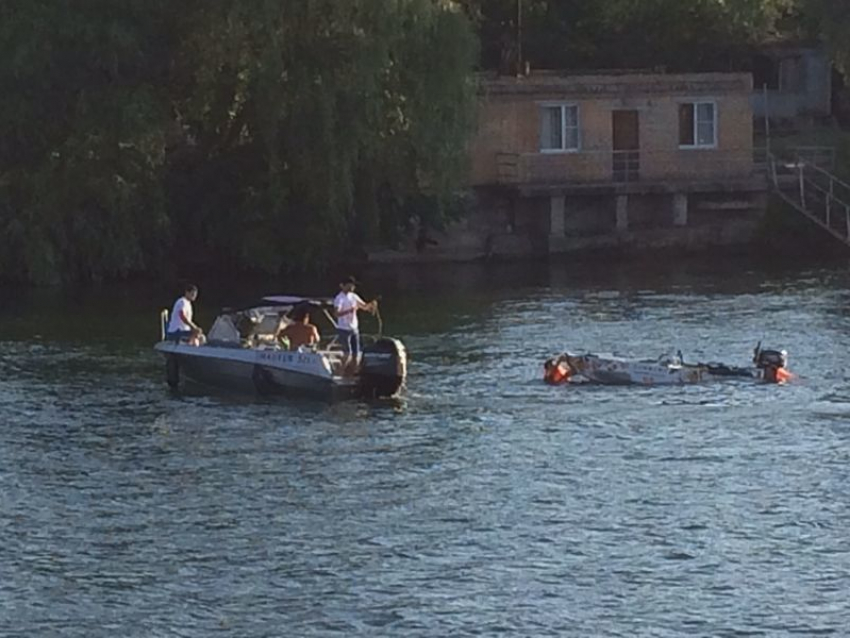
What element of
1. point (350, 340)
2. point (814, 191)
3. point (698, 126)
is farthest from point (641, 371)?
point (814, 191)

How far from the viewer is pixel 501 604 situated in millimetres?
26219

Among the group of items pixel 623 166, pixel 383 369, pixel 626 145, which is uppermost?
pixel 626 145

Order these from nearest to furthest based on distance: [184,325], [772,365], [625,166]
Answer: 1. [772,365]
2. [184,325]
3. [625,166]

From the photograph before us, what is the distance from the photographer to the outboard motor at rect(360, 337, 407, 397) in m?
39.6

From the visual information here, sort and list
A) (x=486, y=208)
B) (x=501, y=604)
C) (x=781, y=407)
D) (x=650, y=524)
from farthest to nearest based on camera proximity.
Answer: (x=486, y=208) < (x=781, y=407) < (x=650, y=524) < (x=501, y=604)

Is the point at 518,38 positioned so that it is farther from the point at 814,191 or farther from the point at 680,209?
the point at 814,191

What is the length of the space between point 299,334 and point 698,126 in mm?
31157

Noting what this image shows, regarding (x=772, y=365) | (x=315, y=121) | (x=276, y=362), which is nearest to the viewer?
(x=276, y=362)

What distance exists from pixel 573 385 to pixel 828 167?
110 feet

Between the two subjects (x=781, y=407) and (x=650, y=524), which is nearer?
(x=650, y=524)

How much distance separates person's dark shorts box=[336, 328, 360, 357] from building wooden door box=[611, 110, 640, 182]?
30.4m

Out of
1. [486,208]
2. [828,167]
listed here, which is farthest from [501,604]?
[828,167]

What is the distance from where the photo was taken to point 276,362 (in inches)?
1592

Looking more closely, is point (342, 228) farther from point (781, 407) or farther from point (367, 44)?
point (781, 407)
